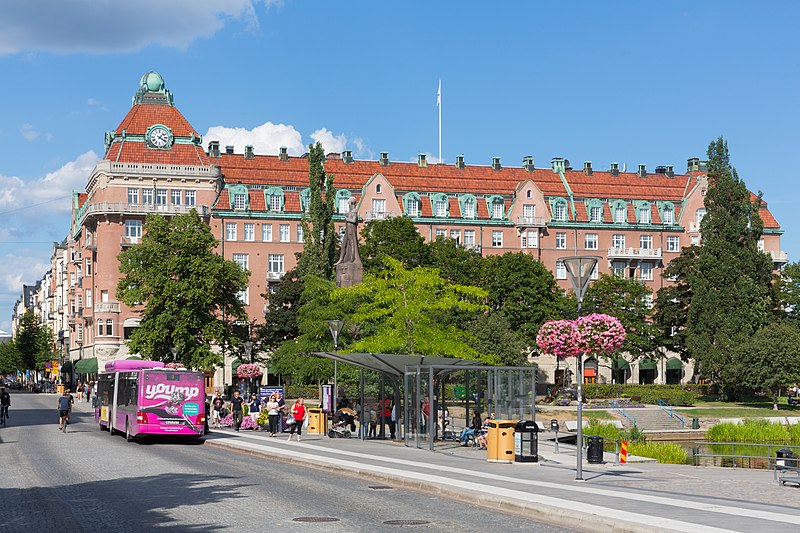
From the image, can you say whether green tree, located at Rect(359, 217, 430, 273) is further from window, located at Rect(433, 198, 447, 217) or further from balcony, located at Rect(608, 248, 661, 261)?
balcony, located at Rect(608, 248, 661, 261)

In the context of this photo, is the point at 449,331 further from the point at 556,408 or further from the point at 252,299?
the point at 252,299

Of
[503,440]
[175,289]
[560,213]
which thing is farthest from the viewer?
[560,213]

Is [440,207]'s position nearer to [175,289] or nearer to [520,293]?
[520,293]

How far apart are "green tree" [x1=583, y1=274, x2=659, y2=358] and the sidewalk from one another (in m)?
56.8

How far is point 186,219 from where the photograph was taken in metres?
83.5

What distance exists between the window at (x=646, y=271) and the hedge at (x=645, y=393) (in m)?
30.0

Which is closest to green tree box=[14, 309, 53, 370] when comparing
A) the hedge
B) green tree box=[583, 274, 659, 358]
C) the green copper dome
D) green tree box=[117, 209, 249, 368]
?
the green copper dome

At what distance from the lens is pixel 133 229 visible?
102 meters

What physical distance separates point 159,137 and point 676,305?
51322mm

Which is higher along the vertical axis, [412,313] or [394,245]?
[394,245]

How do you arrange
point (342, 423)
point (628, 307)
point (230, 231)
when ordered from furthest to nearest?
1. point (230, 231)
2. point (628, 307)
3. point (342, 423)

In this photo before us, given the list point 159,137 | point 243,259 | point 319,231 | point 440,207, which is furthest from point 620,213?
point 159,137

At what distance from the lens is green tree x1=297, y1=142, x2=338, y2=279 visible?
79438mm

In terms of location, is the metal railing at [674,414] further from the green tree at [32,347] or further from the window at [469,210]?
the green tree at [32,347]
